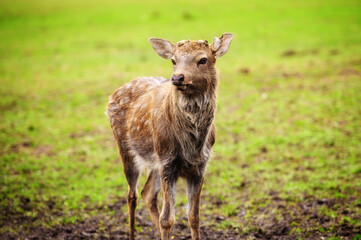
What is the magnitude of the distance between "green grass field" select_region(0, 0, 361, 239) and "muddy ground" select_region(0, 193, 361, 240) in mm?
33

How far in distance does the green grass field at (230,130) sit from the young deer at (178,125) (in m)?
1.48

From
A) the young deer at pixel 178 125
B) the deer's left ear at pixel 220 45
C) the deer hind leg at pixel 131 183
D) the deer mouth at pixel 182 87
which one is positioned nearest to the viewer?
the deer mouth at pixel 182 87

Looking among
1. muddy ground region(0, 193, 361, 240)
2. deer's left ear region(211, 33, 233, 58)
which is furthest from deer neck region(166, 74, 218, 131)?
muddy ground region(0, 193, 361, 240)

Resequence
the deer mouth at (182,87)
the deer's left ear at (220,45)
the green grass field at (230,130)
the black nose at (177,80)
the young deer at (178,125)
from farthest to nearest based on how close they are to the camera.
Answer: the green grass field at (230,130)
the deer's left ear at (220,45)
the young deer at (178,125)
the deer mouth at (182,87)
the black nose at (177,80)

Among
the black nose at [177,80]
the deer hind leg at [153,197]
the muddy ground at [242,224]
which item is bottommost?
the muddy ground at [242,224]

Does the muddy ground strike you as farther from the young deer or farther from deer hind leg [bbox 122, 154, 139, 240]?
the young deer

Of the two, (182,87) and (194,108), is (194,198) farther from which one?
(182,87)

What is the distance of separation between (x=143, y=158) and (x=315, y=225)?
9.91ft

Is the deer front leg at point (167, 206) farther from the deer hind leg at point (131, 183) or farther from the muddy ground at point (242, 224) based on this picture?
the muddy ground at point (242, 224)

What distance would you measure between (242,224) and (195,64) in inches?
125

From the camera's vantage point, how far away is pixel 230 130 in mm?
11141

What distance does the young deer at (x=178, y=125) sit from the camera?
507 cm

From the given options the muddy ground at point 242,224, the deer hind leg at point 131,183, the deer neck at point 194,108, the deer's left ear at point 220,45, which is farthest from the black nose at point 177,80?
the muddy ground at point 242,224

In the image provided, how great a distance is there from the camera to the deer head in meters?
4.85
